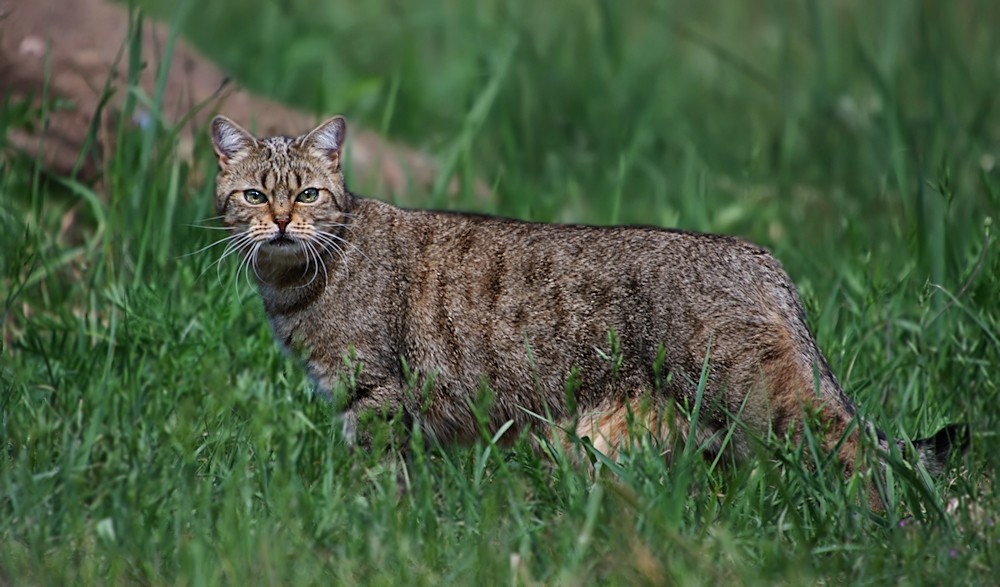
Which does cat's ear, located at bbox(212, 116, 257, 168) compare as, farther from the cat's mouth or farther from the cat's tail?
the cat's tail

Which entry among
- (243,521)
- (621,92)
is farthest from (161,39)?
(243,521)

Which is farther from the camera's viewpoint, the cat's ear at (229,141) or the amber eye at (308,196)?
the cat's ear at (229,141)

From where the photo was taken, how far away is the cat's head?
13.6 ft

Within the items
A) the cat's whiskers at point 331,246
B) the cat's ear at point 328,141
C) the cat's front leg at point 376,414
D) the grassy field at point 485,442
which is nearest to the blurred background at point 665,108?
the grassy field at point 485,442

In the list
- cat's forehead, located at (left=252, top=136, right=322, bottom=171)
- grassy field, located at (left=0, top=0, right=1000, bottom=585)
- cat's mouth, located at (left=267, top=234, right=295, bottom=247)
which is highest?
cat's forehead, located at (left=252, top=136, right=322, bottom=171)

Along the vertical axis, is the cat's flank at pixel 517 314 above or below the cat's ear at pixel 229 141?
below

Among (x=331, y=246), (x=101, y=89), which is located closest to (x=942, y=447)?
(x=331, y=246)

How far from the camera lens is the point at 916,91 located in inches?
365

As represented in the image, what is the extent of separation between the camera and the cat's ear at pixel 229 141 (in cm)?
430

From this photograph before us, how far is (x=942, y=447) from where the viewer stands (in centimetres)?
372

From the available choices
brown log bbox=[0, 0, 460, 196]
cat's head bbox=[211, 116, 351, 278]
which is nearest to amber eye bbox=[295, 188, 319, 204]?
cat's head bbox=[211, 116, 351, 278]

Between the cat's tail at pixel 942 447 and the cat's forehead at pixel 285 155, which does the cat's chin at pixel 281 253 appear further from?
the cat's tail at pixel 942 447

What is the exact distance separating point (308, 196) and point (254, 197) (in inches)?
6.7

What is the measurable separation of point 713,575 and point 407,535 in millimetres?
754
